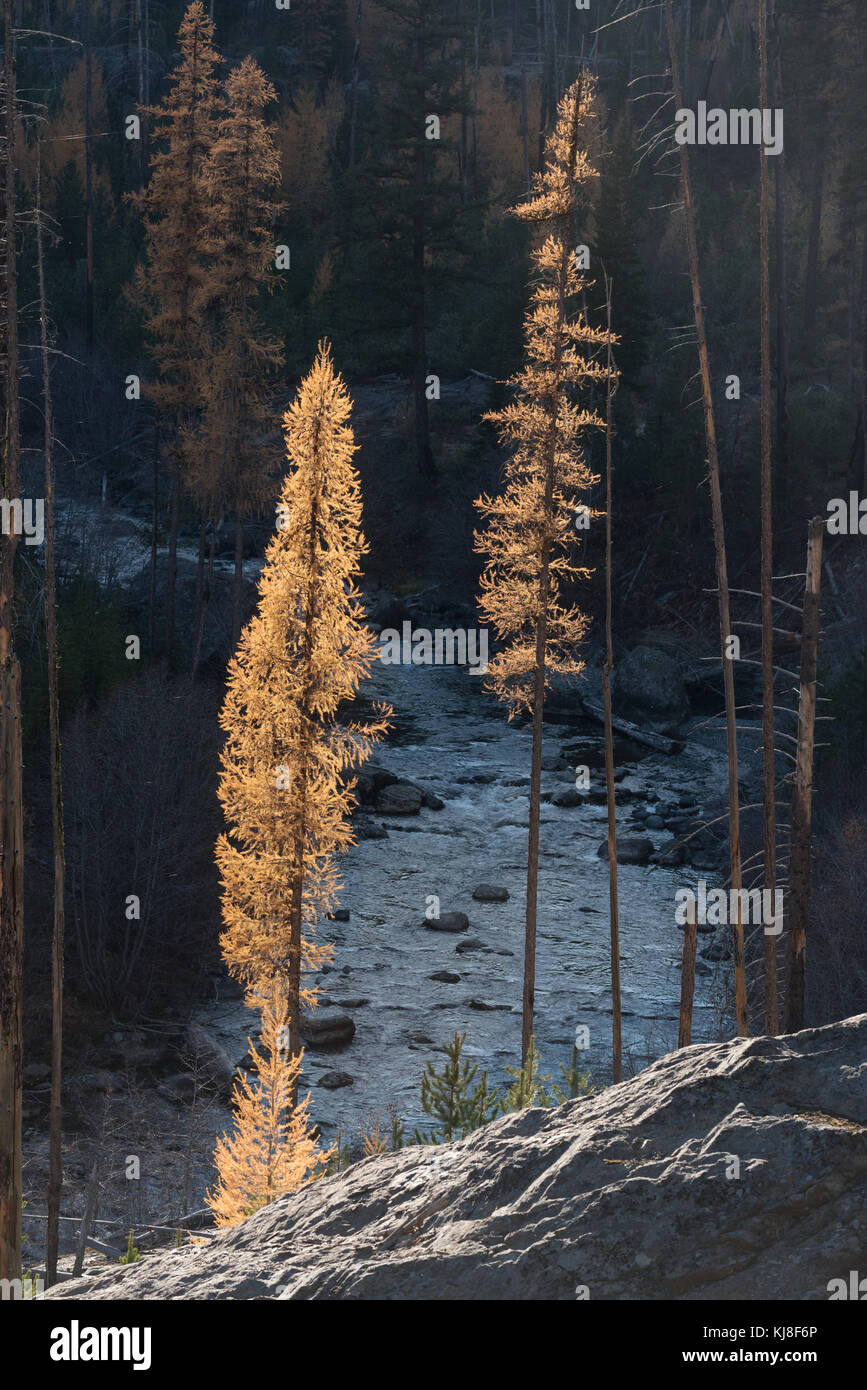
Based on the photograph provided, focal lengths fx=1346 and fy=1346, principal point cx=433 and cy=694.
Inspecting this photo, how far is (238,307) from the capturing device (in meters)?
29.6

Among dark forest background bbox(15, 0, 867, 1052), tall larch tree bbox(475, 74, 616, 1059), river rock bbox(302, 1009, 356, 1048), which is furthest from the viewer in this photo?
dark forest background bbox(15, 0, 867, 1052)

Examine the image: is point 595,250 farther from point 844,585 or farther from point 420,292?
point 844,585

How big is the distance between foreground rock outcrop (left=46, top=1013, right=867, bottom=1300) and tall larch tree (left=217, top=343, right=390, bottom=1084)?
832 cm

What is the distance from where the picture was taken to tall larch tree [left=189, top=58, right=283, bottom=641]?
90.2 ft

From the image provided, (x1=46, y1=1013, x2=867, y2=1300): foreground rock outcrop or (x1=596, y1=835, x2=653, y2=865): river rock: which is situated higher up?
(x1=596, y1=835, x2=653, y2=865): river rock

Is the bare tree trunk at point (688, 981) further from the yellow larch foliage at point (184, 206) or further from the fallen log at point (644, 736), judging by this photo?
the yellow larch foliage at point (184, 206)

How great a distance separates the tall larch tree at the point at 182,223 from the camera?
94.0ft

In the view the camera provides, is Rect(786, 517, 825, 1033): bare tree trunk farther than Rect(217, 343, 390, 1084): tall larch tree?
No

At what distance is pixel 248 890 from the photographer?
14.6 meters

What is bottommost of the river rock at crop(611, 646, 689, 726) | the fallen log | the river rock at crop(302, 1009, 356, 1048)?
the river rock at crop(302, 1009, 356, 1048)

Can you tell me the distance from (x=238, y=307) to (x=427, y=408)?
17.8 m

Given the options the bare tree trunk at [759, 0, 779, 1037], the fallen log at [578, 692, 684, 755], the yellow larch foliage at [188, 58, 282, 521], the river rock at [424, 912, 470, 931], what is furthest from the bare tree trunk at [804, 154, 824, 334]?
the bare tree trunk at [759, 0, 779, 1037]

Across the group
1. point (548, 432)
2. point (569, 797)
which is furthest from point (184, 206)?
point (548, 432)

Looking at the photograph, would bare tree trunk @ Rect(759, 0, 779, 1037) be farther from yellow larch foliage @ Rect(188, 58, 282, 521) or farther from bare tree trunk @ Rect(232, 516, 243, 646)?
yellow larch foliage @ Rect(188, 58, 282, 521)
